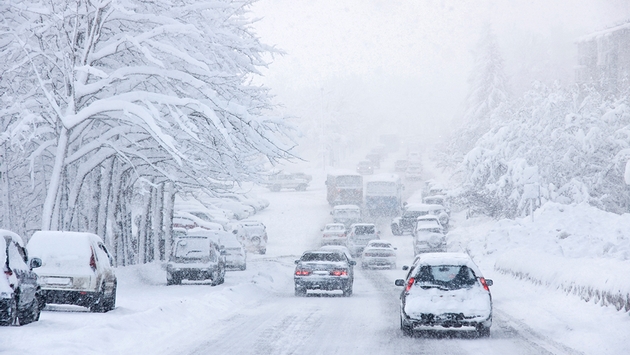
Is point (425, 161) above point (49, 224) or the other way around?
above

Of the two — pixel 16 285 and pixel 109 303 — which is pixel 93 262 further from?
pixel 16 285

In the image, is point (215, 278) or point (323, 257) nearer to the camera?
point (323, 257)

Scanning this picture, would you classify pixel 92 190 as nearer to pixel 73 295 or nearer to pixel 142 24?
pixel 142 24

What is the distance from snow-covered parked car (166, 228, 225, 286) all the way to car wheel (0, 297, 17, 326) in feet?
48.9

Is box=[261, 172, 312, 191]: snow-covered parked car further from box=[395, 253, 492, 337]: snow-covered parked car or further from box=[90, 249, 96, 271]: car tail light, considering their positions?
box=[395, 253, 492, 337]: snow-covered parked car

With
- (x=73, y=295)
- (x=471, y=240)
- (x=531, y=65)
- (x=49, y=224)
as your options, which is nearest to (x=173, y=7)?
(x=49, y=224)

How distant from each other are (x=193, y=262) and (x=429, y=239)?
763 inches

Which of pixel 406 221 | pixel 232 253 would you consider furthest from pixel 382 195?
pixel 232 253

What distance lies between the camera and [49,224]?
76.5 ft

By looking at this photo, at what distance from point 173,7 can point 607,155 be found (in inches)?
1514

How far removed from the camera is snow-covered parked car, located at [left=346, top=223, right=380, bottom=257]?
50047mm

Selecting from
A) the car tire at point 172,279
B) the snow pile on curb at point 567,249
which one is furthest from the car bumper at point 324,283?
the snow pile on curb at point 567,249

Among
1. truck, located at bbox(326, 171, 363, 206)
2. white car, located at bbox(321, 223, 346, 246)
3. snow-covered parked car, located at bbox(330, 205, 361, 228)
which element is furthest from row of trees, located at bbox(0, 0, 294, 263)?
truck, located at bbox(326, 171, 363, 206)

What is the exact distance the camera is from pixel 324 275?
2703 cm
